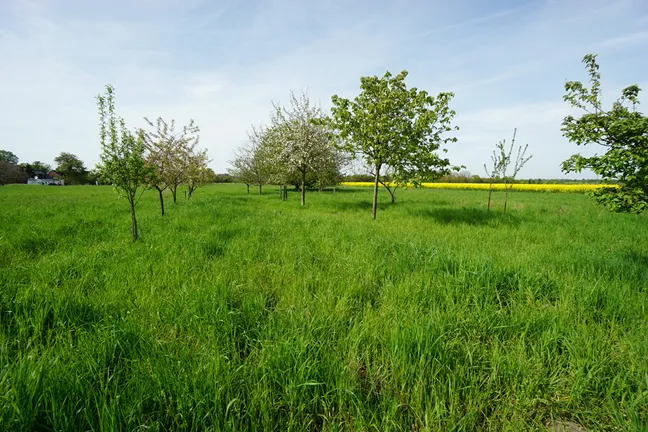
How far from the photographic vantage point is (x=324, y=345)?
7.88 ft

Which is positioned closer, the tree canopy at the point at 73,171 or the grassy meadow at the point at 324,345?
the grassy meadow at the point at 324,345

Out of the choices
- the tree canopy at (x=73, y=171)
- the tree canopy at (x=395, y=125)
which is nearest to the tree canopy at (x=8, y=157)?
the tree canopy at (x=73, y=171)

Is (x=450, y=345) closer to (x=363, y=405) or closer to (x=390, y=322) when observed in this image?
(x=390, y=322)

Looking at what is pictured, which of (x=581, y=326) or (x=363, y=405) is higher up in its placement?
(x=581, y=326)

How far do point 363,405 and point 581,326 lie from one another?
8.59 ft

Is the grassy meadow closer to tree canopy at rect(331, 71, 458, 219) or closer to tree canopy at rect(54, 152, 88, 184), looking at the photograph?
tree canopy at rect(331, 71, 458, 219)

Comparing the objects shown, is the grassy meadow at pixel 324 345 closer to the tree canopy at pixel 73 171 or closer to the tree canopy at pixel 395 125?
the tree canopy at pixel 395 125

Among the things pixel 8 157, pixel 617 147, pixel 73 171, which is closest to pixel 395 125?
pixel 617 147

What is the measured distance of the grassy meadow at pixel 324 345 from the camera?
5.76 feet

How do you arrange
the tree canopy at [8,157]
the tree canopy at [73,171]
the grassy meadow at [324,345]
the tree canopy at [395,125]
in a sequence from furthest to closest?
the tree canopy at [8,157], the tree canopy at [73,171], the tree canopy at [395,125], the grassy meadow at [324,345]

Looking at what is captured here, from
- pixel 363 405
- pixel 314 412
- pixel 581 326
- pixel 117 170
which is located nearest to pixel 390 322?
pixel 363 405

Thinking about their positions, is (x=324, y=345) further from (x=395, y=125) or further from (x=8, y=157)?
(x=8, y=157)

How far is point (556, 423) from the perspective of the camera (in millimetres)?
1847

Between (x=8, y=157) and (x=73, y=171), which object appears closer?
(x=73, y=171)
